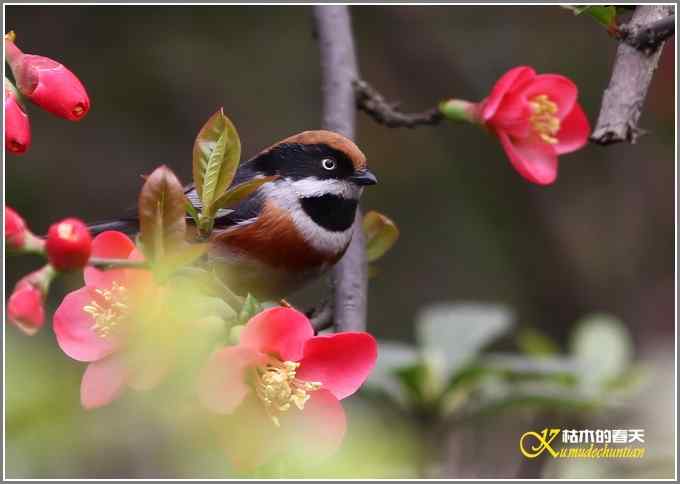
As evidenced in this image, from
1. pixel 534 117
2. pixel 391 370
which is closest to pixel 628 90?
pixel 534 117

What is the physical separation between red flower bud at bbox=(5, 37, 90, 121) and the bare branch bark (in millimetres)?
738

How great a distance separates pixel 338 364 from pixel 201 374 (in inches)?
11.3

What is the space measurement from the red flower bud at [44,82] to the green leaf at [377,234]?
2.47 ft

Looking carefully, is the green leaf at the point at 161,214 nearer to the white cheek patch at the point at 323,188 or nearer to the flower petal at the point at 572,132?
the flower petal at the point at 572,132

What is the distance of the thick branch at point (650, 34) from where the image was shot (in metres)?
1.81

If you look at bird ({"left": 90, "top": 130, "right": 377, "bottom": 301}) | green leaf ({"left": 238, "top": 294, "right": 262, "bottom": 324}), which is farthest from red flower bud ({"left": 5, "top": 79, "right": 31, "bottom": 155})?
bird ({"left": 90, "top": 130, "right": 377, "bottom": 301})

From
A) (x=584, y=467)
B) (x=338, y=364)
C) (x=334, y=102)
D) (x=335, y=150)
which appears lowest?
(x=584, y=467)

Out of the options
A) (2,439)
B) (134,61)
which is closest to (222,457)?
(2,439)

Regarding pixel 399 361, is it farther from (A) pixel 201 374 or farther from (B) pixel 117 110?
(B) pixel 117 110

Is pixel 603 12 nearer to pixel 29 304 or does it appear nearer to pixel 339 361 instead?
pixel 339 361

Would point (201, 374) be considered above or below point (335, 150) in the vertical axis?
below

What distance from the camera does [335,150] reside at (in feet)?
7.79

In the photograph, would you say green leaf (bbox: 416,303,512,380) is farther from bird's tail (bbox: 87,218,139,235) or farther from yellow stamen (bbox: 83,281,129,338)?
yellow stamen (bbox: 83,281,129,338)

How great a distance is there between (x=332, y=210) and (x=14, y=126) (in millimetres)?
1202
